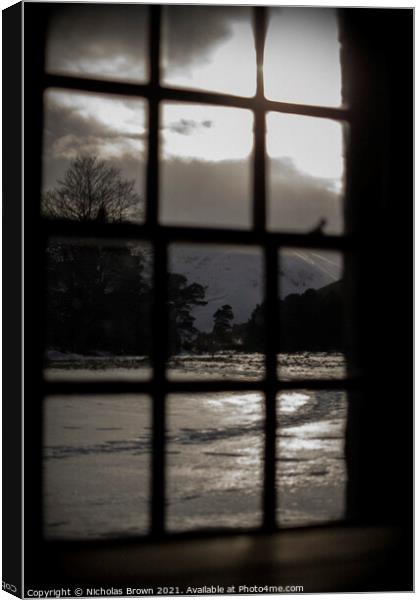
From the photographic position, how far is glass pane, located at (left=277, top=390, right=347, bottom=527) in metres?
2.78

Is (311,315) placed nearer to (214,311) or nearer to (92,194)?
(214,311)

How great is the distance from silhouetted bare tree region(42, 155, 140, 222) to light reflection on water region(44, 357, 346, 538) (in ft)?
1.42

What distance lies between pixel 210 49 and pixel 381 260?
0.77 metres

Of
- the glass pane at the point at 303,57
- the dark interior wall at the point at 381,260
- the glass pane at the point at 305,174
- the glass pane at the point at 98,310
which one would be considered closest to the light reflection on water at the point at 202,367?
the glass pane at the point at 98,310

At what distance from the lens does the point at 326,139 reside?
9.45 ft

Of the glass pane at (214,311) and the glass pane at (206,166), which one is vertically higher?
the glass pane at (206,166)

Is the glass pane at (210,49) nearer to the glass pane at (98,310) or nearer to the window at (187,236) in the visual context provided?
the window at (187,236)

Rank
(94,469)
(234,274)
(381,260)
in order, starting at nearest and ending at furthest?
1. (94,469)
2. (234,274)
3. (381,260)

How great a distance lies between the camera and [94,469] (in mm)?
2686

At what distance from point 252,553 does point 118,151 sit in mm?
1147

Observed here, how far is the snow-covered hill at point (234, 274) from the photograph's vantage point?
278cm

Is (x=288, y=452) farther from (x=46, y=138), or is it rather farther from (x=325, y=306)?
(x=46, y=138)

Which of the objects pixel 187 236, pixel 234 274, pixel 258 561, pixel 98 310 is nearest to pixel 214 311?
pixel 234 274

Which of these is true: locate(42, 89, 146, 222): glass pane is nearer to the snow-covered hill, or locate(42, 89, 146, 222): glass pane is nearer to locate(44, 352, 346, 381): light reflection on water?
the snow-covered hill
